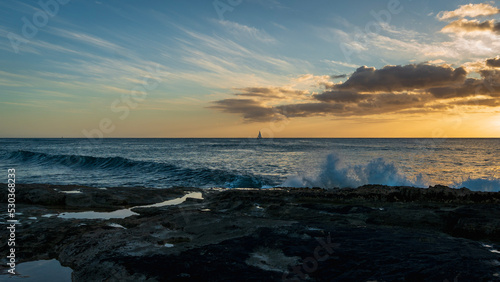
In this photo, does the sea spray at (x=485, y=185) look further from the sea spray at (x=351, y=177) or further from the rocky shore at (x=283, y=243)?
the rocky shore at (x=283, y=243)

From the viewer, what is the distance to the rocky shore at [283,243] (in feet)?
13.5

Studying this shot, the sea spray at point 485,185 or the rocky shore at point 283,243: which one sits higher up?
the rocky shore at point 283,243

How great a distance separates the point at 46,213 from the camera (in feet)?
28.4

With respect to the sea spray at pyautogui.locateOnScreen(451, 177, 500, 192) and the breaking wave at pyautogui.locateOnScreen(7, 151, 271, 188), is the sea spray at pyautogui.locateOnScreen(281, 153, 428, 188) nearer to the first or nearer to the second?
the sea spray at pyautogui.locateOnScreen(451, 177, 500, 192)

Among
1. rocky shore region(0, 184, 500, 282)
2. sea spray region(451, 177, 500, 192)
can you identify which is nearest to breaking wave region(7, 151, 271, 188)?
rocky shore region(0, 184, 500, 282)

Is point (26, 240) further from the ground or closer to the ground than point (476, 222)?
closer to the ground

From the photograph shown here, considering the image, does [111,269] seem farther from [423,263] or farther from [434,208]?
[434,208]

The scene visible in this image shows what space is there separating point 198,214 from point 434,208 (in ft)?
22.3

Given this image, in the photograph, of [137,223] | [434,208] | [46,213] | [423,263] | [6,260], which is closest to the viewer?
[423,263]

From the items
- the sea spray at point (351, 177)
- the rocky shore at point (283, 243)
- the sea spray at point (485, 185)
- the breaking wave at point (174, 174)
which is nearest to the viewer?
the rocky shore at point (283, 243)

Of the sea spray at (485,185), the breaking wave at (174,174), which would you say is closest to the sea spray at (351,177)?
the sea spray at (485,185)

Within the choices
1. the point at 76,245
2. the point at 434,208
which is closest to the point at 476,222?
the point at 434,208

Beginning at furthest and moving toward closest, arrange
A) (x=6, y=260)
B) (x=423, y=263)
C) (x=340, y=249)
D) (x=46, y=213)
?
1. (x=46, y=213)
2. (x=6, y=260)
3. (x=340, y=249)
4. (x=423, y=263)

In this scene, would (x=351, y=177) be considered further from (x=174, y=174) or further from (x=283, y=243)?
(x=283, y=243)
